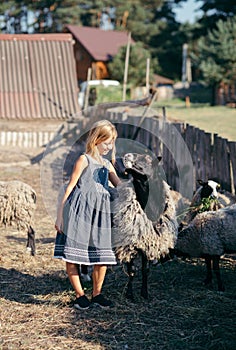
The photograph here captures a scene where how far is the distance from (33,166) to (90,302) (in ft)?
33.9

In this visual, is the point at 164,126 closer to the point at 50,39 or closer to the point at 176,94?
the point at 50,39

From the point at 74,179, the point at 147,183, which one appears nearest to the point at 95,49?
the point at 147,183

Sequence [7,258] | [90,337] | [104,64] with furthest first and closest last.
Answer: [104,64] → [7,258] → [90,337]

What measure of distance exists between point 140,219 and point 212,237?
1.00 meters

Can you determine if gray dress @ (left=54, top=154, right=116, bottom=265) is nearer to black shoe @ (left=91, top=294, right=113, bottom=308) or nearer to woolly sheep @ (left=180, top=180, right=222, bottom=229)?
black shoe @ (left=91, top=294, right=113, bottom=308)

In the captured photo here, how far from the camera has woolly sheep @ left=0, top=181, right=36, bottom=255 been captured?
7.32 m

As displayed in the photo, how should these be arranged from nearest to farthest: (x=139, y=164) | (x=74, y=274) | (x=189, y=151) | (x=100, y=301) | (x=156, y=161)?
(x=74, y=274) < (x=100, y=301) < (x=139, y=164) < (x=156, y=161) < (x=189, y=151)

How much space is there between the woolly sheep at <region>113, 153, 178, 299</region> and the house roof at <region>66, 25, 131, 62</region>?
3721 centimetres

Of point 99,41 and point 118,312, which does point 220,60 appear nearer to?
point 99,41

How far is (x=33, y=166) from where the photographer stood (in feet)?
50.5

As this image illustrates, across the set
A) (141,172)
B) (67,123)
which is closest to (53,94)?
(67,123)

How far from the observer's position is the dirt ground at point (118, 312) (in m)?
4.54

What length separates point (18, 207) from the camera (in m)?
7.35

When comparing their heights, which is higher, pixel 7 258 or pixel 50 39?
pixel 50 39
